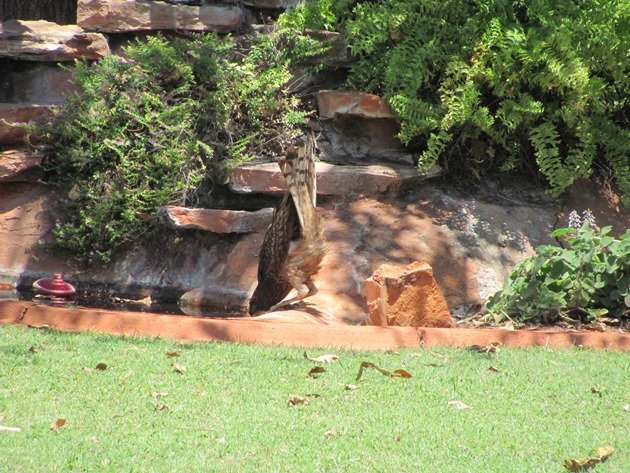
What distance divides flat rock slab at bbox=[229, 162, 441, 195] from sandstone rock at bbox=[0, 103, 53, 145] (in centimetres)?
236

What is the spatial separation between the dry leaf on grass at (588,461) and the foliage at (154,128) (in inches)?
255

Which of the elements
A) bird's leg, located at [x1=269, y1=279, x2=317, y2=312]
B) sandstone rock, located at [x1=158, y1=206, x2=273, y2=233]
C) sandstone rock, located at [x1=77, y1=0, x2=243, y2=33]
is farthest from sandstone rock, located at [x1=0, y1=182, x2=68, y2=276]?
bird's leg, located at [x1=269, y1=279, x2=317, y2=312]

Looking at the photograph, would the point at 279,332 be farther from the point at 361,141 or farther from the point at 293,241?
the point at 361,141

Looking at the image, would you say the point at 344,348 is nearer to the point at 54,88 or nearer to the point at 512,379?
the point at 512,379

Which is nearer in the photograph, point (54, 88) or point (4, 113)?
point (4, 113)

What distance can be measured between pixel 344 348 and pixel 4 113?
6139mm

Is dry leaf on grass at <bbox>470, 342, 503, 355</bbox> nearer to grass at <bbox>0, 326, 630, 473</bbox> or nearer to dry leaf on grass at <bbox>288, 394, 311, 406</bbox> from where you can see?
grass at <bbox>0, 326, 630, 473</bbox>

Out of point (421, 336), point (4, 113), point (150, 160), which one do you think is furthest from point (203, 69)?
point (421, 336)

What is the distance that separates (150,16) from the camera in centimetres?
1152

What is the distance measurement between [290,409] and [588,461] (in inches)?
52.9

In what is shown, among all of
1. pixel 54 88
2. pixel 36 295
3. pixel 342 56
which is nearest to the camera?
pixel 36 295

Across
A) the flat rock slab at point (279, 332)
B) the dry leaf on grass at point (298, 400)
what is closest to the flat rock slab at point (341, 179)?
the flat rock slab at point (279, 332)

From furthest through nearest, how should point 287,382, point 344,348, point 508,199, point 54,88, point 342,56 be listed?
1. point 54,88
2. point 342,56
3. point 508,199
4. point 344,348
5. point 287,382

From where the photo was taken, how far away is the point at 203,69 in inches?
413
